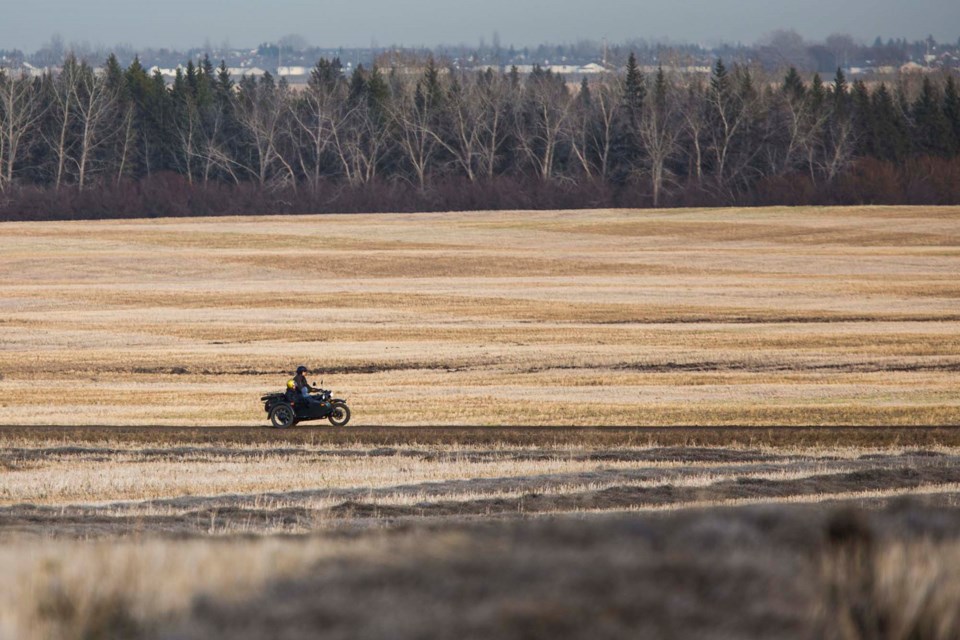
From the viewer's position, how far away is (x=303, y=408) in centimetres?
2566

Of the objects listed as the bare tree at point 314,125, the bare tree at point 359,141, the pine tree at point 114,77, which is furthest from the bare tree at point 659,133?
the pine tree at point 114,77

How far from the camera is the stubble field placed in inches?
125

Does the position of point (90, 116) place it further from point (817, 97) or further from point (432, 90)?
point (817, 97)

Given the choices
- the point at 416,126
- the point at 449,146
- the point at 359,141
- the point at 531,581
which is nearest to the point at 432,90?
the point at 416,126

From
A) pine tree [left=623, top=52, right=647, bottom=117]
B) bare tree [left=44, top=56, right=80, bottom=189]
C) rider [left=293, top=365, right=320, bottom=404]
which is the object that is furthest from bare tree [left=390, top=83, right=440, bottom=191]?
rider [left=293, top=365, right=320, bottom=404]

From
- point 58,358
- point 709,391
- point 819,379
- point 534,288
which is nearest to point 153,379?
point 58,358

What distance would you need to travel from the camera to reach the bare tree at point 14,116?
346ft

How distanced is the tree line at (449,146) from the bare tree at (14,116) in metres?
0.26

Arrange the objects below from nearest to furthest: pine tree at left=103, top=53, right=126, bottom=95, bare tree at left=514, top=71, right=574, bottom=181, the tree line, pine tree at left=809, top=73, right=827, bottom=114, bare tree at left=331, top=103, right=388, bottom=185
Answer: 1. the tree line
2. pine tree at left=809, top=73, right=827, bottom=114
3. bare tree at left=331, top=103, right=388, bottom=185
4. bare tree at left=514, top=71, right=574, bottom=181
5. pine tree at left=103, top=53, right=126, bottom=95

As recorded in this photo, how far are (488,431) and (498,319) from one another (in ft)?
78.7

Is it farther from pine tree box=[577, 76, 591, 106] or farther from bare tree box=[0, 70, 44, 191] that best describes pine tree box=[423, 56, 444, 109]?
bare tree box=[0, 70, 44, 191]

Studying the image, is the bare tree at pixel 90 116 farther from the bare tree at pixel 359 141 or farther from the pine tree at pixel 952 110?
the pine tree at pixel 952 110

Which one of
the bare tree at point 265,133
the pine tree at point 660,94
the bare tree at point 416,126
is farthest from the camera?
the pine tree at point 660,94

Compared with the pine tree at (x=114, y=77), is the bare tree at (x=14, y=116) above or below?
below
